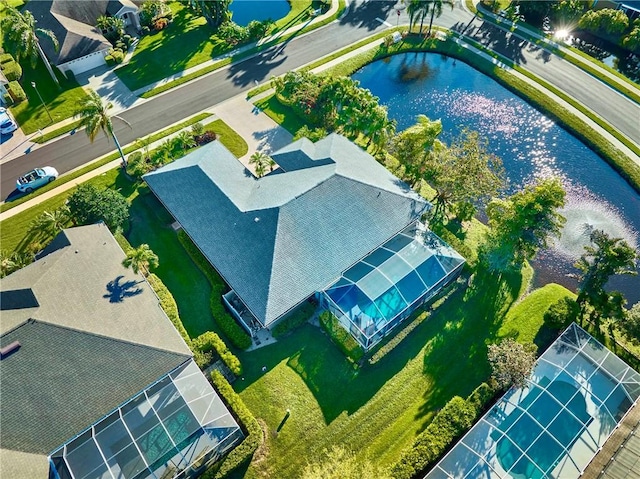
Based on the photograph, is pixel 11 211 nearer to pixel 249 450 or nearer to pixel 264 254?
pixel 264 254

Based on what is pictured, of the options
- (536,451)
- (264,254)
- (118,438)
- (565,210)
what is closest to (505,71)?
(565,210)

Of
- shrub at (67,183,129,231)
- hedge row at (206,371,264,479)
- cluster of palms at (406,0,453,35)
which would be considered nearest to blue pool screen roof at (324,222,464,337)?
hedge row at (206,371,264,479)

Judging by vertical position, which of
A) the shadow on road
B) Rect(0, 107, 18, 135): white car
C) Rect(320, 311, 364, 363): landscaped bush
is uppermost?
the shadow on road

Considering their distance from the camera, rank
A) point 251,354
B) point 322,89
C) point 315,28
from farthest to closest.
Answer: point 315,28, point 322,89, point 251,354

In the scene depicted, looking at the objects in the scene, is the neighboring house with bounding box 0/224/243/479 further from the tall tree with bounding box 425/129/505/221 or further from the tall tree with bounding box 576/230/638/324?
the tall tree with bounding box 576/230/638/324

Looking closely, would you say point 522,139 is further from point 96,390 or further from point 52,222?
point 52,222
